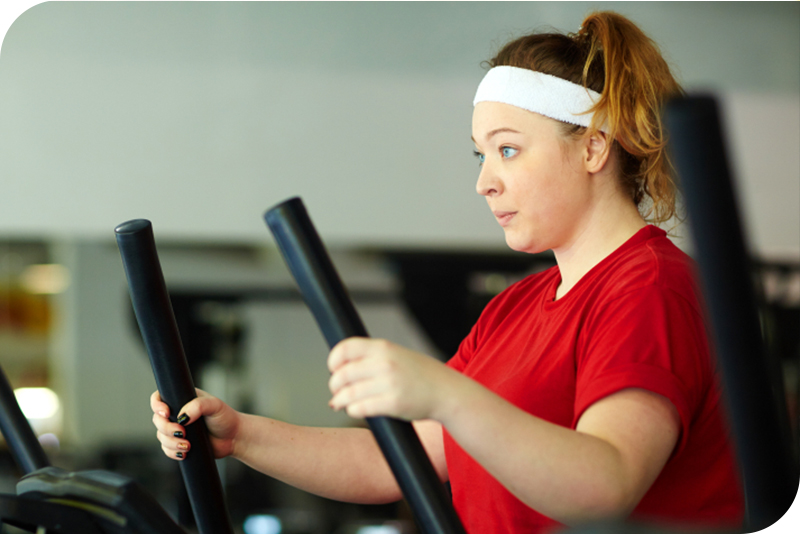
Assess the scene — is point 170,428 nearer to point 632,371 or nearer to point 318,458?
point 318,458

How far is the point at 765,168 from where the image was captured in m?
1.67

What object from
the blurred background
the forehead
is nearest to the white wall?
the blurred background

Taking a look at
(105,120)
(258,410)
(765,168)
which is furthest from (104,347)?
(765,168)

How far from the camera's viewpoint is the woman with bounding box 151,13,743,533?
429 mm

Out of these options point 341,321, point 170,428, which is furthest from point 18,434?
point 341,321

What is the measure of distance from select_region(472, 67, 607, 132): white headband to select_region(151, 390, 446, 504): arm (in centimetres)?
35

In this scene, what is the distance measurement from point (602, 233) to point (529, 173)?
92 mm

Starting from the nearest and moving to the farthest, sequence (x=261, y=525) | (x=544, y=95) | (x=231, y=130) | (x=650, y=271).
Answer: (x=650, y=271)
(x=544, y=95)
(x=231, y=130)
(x=261, y=525)

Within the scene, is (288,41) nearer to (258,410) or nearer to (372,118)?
(372,118)

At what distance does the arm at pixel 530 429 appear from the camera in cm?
40

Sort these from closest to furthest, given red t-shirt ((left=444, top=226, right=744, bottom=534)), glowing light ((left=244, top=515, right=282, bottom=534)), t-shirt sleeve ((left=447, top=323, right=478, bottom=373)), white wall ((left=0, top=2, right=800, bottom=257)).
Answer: red t-shirt ((left=444, top=226, right=744, bottom=534)) < t-shirt sleeve ((left=447, top=323, right=478, bottom=373)) < white wall ((left=0, top=2, right=800, bottom=257)) < glowing light ((left=244, top=515, right=282, bottom=534))

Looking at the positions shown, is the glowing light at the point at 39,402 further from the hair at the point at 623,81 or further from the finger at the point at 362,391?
the finger at the point at 362,391

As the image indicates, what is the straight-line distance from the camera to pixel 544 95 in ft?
2.11

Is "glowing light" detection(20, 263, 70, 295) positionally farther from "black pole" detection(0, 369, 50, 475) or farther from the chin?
the chin
